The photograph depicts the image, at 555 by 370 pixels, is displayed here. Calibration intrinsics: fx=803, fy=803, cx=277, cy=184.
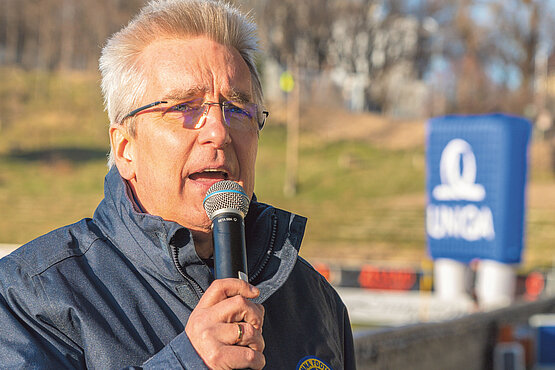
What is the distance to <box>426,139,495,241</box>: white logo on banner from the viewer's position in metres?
13.6

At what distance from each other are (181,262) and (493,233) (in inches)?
488

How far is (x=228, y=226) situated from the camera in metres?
1.73

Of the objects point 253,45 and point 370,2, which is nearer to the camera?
point 253,45

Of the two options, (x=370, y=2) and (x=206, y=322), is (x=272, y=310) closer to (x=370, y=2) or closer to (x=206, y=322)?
(x=206, y=322)

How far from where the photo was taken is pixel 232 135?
2.01 m

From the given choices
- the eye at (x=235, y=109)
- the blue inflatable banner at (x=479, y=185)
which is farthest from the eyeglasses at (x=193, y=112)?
the blue inflatable banner at (x=479, y=185)

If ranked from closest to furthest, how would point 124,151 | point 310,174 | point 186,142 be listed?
point 186,142, point 124,151, point 310,174

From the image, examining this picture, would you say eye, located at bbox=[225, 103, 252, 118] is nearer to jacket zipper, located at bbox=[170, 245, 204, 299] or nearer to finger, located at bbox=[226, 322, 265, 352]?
jacket zipper, located at bbox=[170, 245, 204, 299]

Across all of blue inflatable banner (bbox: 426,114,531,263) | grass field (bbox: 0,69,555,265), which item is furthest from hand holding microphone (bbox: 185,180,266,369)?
grass field (bbox: 0,69,555,265)

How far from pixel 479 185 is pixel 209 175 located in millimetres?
12270

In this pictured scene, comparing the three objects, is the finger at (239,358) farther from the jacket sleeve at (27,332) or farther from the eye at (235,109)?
the eye at (235,109)

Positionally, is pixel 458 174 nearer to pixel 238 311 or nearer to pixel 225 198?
pixel 225 198

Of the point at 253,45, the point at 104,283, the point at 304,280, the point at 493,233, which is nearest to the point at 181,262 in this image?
the point at 104,283

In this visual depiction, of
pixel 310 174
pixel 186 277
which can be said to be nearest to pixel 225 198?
pixel 186 277
